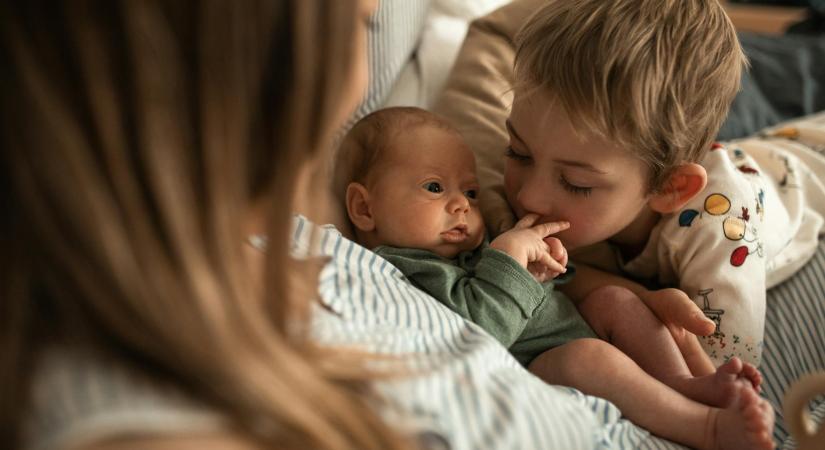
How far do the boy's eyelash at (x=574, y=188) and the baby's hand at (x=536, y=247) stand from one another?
50mm

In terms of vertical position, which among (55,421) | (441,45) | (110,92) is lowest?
(441,45)

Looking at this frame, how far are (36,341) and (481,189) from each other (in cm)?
82

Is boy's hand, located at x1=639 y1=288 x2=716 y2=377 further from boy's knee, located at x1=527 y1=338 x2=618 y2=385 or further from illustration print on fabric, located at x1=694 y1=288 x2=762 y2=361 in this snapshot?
boy's knee, located at x1=527 y1=338 x2=618 y2=385

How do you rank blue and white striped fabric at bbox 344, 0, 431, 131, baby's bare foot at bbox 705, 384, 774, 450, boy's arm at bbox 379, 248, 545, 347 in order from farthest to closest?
blue and white striped fabric at bbox 344, 0, 431, 131
boy's arm at bbox 379, 248, 545, 347
baby's bare foot at bbox 705, 384, 774, 450

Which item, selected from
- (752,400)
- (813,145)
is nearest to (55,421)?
(752,400)

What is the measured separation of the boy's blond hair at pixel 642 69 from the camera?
3.24 ft

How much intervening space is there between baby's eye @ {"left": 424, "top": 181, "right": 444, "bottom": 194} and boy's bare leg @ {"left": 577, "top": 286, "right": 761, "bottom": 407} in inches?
11.7

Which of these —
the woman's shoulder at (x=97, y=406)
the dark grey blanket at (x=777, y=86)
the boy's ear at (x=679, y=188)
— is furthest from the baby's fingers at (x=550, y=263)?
the dark grey blanket at (x=777, y=86)

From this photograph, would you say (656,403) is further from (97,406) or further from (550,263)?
(97,406)

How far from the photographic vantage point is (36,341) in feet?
1.89

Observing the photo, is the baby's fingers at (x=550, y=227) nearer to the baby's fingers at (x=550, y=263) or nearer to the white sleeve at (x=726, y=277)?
the baby's fingers at (x=550, y=263)

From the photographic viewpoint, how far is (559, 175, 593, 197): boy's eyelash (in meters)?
1.08

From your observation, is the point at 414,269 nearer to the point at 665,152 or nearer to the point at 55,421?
the point at 665,152

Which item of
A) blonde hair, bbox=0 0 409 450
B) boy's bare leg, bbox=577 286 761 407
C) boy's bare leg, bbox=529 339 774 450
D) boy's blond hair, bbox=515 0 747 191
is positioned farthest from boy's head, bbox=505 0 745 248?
blonde hair, bbox=0 0 409 450
